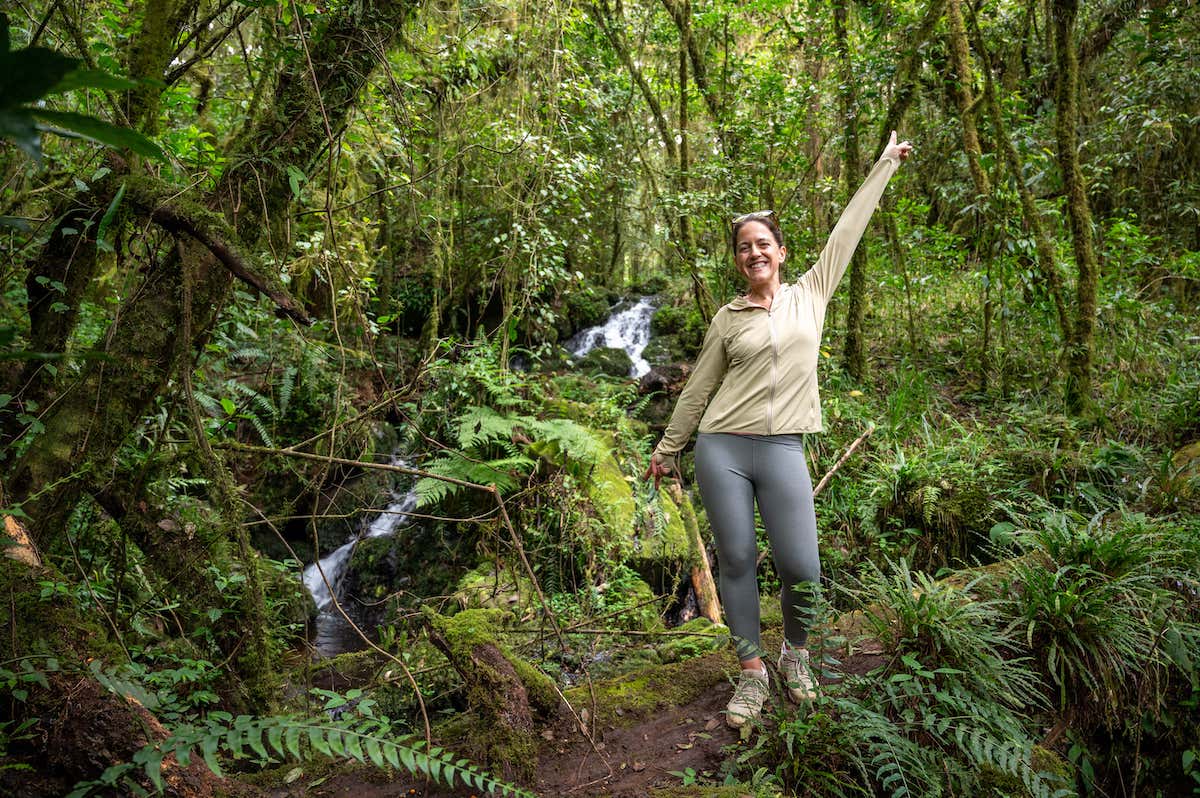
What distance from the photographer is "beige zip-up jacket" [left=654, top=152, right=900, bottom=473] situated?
2781mm

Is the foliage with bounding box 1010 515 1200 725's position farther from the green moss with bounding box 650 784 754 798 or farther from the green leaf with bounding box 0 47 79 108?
the green leaf with bounding box 0 47 79 108

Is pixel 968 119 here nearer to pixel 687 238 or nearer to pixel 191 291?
pixel 687 238

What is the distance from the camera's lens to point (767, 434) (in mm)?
2760

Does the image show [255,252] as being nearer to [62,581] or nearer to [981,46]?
[62,581]

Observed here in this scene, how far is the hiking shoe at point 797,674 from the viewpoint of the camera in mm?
2639

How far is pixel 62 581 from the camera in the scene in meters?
2.16

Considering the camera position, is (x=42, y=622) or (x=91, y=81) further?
(x=42, y=622)

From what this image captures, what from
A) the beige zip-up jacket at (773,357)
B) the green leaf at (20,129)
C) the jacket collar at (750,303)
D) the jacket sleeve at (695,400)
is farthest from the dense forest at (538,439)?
the jacket collar at (750,303)

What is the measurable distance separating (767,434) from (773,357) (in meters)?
0.34

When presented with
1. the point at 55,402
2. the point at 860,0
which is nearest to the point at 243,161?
the point at 55,402

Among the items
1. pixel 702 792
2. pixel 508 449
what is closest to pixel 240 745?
pixel 702 792

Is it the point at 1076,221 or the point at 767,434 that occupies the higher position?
the point at 1076,221

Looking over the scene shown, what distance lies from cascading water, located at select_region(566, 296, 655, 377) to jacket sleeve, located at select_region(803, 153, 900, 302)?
853cm

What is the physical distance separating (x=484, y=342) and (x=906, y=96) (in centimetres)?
510
